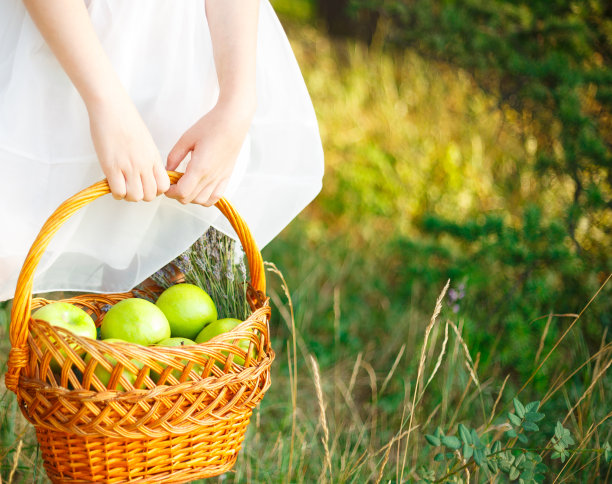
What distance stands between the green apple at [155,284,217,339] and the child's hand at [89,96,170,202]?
0.23 m

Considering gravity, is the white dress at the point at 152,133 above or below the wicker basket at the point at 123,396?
above

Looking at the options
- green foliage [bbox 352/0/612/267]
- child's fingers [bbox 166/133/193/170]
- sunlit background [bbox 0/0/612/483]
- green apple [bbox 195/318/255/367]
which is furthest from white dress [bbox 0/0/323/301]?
green foliage [bbox 352/0/612/267]

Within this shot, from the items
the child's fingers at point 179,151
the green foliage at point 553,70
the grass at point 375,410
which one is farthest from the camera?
the green foliage at point 553,70

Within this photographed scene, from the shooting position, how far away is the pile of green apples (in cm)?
96

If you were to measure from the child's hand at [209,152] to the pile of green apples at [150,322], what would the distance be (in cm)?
21

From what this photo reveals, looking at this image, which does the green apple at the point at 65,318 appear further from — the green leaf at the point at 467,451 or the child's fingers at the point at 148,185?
the green leaf at the point at 467,451

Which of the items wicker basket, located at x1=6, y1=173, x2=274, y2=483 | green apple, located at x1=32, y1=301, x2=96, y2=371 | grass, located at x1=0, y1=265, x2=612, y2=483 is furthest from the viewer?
grass, located at x1=0, y1=265, x2=612, y2=483

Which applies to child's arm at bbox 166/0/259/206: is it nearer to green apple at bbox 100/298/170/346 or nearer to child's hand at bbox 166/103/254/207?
child's hand at bbox 166/103/254/207

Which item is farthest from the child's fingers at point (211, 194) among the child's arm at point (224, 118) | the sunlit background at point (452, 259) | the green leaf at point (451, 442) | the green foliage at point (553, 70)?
the green foliage at point (553, 70)

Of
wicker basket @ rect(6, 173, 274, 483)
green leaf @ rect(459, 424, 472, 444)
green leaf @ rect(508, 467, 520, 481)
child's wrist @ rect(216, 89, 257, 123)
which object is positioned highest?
child's wrist @ rect(216, 89, 257, 123)

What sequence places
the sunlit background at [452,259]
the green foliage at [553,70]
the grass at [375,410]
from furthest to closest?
the green foliage at [553,70]
the sunlit background at [452,259]
the grass at [375,410]

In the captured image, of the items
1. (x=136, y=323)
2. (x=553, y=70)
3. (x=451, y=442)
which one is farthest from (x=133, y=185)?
(x=553, y=70)

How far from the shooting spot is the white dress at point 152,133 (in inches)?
40.6

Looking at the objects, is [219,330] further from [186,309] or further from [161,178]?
[161,178]
